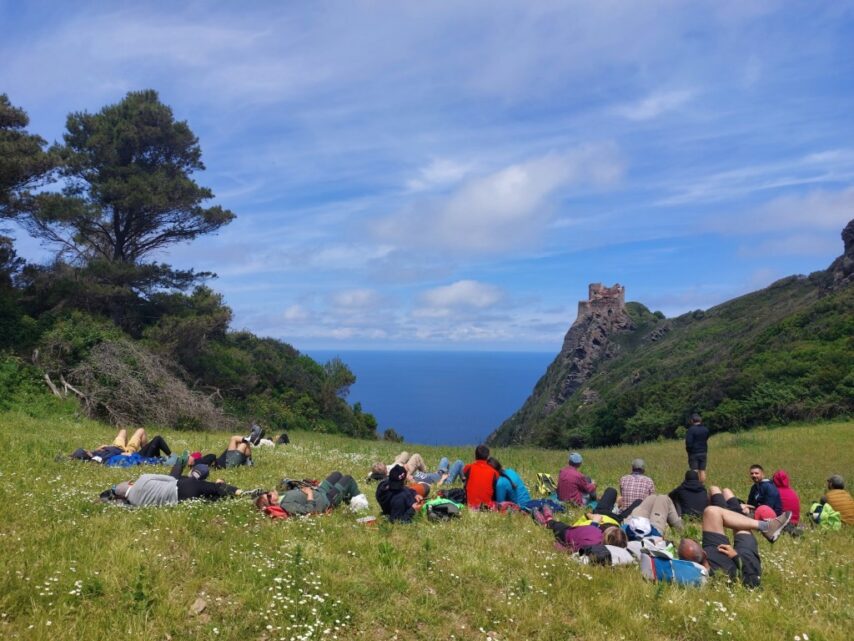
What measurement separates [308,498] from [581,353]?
108 m

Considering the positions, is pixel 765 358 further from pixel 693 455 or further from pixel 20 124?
pixel 20 124

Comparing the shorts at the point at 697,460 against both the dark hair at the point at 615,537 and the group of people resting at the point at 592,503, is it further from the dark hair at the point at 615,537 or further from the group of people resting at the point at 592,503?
the dark hair at the point at 615,537

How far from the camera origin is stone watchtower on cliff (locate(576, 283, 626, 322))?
387 feet

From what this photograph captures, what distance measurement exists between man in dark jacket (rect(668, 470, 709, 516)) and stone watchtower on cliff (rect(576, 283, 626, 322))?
109805 millimetres

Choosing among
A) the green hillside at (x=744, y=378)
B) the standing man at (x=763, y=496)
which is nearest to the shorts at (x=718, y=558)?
the standing man at (x=763, y=496)

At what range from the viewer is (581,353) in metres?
113

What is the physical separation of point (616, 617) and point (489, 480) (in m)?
5.33

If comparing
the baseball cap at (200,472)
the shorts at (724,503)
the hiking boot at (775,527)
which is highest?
the baseball cap at (200,472)

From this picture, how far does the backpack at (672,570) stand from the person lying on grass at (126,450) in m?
12.0

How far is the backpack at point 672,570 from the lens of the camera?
7.37 metres

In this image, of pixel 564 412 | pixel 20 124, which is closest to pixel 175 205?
pixel 20 124

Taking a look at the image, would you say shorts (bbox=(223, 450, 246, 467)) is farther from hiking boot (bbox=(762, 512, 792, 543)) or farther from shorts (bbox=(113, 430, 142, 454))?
hiking boot (bbox=(762, 512, 792, 543))

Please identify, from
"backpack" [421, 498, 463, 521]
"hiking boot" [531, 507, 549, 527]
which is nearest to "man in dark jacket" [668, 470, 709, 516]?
"hiking boot" [531, 507, 549, 527]

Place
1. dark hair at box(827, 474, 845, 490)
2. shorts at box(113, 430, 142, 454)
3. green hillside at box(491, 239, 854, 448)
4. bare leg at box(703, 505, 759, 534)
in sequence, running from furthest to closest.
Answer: green hillside at box(491, 239, 854, 448), shorts at box(113, 430, 142, 454), dark hair at box(827, 474, 845, 490), bare leg at box(703, 505, 759, 534)
